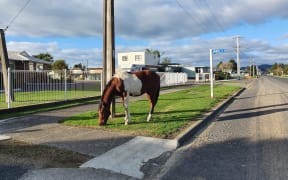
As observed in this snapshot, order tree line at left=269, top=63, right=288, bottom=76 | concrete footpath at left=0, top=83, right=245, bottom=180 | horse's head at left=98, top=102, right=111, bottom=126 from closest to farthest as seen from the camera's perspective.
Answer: concrete footpath at left=0, top=83, right=245, bottom=180
horse's head at left=98, top=102, right=111, bottom=126
tree line at left=269, top=63, right=288, bottom=76

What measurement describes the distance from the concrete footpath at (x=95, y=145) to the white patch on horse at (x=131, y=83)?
1.49m

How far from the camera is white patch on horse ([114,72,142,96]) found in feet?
26.3

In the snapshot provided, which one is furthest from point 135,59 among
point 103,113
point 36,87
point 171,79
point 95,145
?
point 95,145

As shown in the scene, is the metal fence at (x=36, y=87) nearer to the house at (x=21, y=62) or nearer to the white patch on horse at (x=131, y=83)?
the white patch on horse at (x=131, y=83)

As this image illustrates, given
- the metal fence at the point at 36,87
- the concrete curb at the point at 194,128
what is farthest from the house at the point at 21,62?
the concrete curb at the point at 194,128

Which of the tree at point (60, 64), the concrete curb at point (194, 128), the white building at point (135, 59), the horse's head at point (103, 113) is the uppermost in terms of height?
the white building at point (135, 59)

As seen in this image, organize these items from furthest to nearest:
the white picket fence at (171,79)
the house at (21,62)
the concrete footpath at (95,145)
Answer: the white picket fence at (171,79) < the house at (21,62) < the concrete footpath at (95,145)

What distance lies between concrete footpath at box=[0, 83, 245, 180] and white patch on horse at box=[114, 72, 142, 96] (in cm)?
149

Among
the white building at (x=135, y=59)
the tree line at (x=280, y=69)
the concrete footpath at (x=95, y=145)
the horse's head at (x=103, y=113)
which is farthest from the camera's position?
the tree line at (x=280, y=69)

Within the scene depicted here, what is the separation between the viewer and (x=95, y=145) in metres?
6.12

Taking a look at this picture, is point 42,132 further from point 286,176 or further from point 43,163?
point 286,176

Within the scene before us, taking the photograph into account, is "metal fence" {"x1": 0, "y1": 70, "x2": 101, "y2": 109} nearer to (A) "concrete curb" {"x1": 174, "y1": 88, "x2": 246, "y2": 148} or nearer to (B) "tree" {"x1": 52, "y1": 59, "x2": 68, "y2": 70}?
(A) "concrete curb" {"x1": 174, "y1": 88, "x2": 246, "y2": 148}

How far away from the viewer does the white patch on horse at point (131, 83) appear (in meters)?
8.02

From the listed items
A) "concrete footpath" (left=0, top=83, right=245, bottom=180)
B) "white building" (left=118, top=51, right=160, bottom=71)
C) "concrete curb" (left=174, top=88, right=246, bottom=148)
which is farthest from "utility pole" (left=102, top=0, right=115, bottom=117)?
"white building" (left=118, top=51, right=160, bottom=71)
